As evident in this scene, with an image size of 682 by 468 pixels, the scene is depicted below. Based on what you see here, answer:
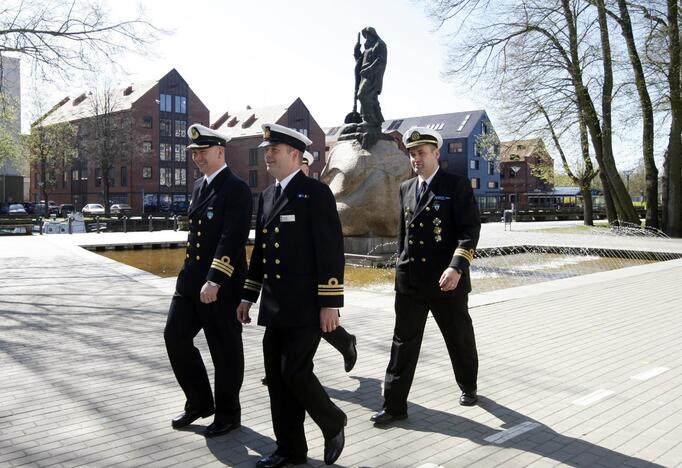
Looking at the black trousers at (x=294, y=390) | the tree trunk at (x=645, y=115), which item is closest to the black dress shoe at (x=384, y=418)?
Result: the black trousers at (x=294, y=390)

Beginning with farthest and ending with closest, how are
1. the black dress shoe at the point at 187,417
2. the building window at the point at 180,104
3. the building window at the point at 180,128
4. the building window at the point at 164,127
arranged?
the building window at the point at 180,104 < the building window at the point at 180,128 < the building window at the point at 164,127 < the black dress shoe at the point at 187,417

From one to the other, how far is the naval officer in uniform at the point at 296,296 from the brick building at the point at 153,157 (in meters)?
60.3

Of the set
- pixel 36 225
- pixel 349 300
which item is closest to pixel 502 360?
pixel 349 300

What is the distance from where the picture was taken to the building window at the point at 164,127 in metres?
66.9

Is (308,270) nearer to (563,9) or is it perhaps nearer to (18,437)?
(18,437)

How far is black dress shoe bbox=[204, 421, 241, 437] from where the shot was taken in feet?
14.3

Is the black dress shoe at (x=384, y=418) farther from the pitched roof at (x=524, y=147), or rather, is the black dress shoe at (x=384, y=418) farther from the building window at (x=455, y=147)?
the building window at (x=455, y=147)

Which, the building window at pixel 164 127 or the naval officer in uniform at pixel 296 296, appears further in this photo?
the building window at pixel 164 127

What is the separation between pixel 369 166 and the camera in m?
16.2

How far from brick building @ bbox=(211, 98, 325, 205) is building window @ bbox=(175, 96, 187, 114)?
506 cm

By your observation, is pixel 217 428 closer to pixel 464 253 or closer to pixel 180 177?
pixel 464 253

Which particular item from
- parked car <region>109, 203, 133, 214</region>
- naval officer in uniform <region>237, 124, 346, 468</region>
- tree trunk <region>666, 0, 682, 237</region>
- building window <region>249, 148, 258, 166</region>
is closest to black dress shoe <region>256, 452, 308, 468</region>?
naval officer in uniform <region>237, 124, 346, 468</region>

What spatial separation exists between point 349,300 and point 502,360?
388cm

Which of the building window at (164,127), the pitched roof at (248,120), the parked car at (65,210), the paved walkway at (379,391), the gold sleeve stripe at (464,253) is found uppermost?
the pitched roof at (248,120)
